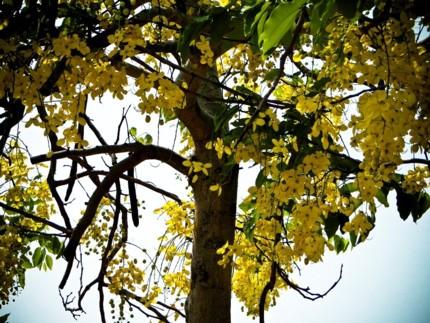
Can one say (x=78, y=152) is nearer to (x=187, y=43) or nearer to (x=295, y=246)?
(x=187, y=43)

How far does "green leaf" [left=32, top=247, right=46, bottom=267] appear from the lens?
3.12 m

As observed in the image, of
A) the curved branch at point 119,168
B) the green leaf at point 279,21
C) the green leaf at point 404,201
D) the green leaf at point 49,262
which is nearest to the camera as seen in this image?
the green leaf at point 279,21

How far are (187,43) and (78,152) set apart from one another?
1017mm

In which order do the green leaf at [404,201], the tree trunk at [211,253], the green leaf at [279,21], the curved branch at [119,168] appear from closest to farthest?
the green leaf at [279,21] < the green leaf at [404,201] < the tree trunk at [211,253] < the curved branch at [119,168]

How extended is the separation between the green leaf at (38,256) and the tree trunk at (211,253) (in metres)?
1.17

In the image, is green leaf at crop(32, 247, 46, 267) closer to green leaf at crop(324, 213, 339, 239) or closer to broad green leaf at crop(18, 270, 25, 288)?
broad green leaf at crop(18, 270, 25, 288)

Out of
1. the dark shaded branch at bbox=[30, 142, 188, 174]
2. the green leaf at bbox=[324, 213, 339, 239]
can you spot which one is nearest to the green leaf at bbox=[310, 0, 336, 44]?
the green leaf at bbox=[324, 213, 339, 239]

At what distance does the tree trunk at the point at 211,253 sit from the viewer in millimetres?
2201

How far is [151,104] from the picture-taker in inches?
51.7

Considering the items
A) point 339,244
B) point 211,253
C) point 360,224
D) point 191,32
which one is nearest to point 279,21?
point 191,32

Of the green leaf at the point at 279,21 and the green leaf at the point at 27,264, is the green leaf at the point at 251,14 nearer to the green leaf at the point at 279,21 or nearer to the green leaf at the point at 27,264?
the green leaf at the point at 279,21

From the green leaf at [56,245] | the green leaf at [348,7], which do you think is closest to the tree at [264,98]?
the green leaf at [348,7]

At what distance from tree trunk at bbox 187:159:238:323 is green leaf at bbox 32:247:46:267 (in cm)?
117

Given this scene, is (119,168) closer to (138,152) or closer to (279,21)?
(138,152)
